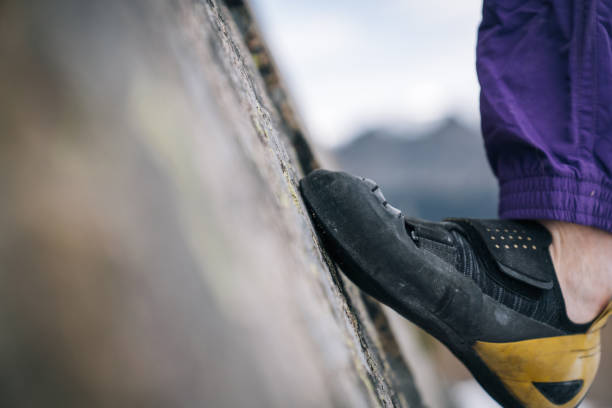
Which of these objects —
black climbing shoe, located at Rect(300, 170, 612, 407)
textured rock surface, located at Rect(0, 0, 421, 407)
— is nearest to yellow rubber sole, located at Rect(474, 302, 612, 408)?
black climbing shoe, located at Rect(300, 170, 612, 407)

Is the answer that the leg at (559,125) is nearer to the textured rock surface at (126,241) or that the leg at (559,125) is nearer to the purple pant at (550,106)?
the purple pant at (550,106)

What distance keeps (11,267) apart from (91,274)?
48 millimetres

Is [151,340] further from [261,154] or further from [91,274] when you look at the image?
[261,154]

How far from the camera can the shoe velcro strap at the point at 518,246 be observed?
62 centimetres

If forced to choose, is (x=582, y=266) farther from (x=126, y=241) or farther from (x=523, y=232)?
(x=126, y=241)

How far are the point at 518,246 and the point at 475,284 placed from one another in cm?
11

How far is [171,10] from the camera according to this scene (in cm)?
33

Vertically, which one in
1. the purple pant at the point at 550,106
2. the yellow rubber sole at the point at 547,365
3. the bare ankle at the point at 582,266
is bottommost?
the yellow rubber sole at the point at 547,365

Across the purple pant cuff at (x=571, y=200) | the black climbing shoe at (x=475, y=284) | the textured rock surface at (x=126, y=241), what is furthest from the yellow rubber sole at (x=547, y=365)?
the textured rock surface at (x=126, y=241)

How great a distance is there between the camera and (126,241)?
0.27 m

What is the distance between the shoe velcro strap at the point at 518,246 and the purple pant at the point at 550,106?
0.10 ft

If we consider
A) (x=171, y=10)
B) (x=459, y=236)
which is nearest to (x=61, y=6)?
(x=171, y=10)

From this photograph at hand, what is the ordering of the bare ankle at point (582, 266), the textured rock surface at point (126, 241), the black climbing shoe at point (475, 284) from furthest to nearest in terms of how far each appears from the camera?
the bare ankle at point (582, 266)
the black climbing shoe at point (475, 284)
the textured rock surface at point (126, 241)

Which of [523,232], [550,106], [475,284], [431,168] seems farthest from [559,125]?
[431,168]
